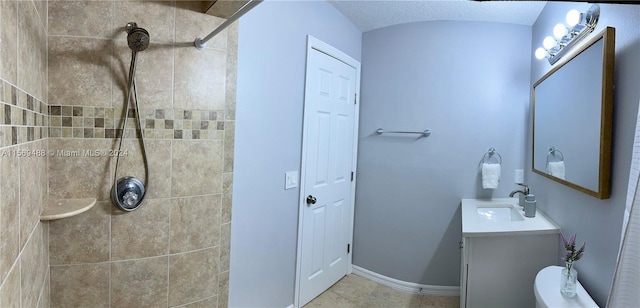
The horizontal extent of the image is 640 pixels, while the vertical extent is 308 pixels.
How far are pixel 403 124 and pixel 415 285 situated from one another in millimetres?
1380

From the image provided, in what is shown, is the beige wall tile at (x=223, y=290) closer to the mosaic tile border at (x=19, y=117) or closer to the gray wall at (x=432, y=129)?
the mosaic tile border at (x=19, y=117)

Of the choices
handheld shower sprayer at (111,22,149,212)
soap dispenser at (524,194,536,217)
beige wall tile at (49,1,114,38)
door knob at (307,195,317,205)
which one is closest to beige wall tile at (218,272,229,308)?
handheld shower sprayer at (111,22,149,212)

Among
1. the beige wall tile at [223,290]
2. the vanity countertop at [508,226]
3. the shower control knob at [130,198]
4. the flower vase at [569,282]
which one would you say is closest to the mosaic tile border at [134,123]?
the shower control knob at [130,198]

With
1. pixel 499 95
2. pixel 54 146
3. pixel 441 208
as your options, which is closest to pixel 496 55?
pixel 499 95

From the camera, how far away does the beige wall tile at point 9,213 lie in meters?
0.71

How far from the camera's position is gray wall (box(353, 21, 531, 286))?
242 cm

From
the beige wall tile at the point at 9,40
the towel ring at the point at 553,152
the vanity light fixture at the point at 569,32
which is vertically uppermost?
the vanity light fixture at the point at 569,32

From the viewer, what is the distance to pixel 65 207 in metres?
1.15

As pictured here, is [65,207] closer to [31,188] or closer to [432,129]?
[31,188]

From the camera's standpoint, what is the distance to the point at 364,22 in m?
2.67

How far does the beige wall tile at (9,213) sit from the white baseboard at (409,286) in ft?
8.33

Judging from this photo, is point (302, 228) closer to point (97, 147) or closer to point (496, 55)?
point (97, 147)

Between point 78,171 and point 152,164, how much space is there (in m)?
0.26

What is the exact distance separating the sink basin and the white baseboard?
2.41 feet
